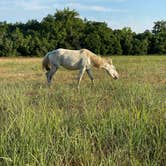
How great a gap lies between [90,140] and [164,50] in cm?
6134

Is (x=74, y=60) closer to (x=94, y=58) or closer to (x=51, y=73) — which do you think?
(x=94, y=58)

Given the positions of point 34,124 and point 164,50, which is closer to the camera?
point 34,124

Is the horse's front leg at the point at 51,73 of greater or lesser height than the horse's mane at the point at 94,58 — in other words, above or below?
below

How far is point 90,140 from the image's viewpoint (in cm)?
404

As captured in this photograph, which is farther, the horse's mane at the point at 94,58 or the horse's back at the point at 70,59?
the horse's mane at the point at 94,58

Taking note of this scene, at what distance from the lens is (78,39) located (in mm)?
62656

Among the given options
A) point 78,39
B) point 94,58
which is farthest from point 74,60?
point 78,39

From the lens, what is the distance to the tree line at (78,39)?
196 feet

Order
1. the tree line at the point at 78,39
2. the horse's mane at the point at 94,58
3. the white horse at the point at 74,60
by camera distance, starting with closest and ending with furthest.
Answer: the white horse at the point at 74,60, the horse's mane at the point at 94,58, the tree line at the point at 78,39

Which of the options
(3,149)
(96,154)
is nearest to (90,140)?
(96,154)

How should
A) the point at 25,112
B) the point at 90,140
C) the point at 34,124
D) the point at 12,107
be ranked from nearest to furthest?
the point at 90,140 < the point at 34,124 < the point at 25,112 < the point at 12,107

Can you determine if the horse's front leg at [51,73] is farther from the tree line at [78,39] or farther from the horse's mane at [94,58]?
the tree line at [78,39]

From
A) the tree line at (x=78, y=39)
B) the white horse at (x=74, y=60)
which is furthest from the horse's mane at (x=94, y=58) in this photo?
the tree line at (x=78, y=39)

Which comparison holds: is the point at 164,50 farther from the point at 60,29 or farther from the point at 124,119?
the point at 124,119
